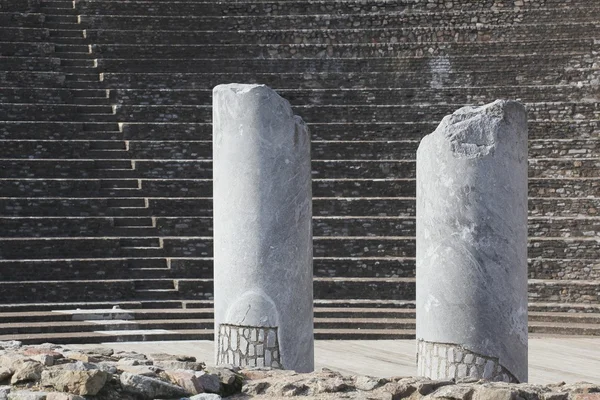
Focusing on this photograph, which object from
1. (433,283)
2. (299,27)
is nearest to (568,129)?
(299,27)

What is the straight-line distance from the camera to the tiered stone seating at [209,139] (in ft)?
54.1

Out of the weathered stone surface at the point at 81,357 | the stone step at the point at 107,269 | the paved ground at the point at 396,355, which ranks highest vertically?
the stone step at the point at 107,269

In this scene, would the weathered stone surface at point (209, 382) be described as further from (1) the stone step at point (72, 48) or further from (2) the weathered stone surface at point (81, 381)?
(1) the stone step at point (72, 48)

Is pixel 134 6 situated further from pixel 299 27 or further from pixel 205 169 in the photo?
pixel 205 169

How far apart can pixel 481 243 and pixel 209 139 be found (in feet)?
32.2

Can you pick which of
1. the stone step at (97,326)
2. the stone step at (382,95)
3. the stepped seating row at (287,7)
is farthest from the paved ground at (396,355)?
the stepped seating row at (287,7)

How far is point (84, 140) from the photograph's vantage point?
19125mm

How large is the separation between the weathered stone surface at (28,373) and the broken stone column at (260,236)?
230cm

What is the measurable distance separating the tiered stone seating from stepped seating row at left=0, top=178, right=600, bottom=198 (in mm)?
27

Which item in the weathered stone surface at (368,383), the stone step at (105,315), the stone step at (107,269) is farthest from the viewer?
the stone step at (107,269)

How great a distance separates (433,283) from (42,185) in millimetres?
9307

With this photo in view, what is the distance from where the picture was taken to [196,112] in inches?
776

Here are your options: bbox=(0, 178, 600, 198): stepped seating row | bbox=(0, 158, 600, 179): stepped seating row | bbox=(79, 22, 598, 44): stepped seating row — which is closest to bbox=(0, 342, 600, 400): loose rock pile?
bbox=(0, 178, 600, 198): stepped seating row

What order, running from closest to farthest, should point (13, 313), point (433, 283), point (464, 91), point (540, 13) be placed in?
point (433, 283) < point (13, 313) < point (464, 91) < point (540, 13)
